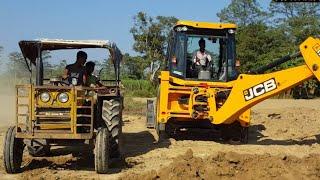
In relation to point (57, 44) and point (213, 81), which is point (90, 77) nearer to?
point (57, 44)

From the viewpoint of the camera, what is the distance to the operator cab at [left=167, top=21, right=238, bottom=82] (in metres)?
12.6

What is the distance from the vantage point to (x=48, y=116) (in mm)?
8750

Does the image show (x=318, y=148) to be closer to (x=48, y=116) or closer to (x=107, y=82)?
(x=107, y=82)

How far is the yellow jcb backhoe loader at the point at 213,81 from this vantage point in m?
10.5

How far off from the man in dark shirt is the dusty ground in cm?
138

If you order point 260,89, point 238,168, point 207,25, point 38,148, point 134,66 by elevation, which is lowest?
point 238,168

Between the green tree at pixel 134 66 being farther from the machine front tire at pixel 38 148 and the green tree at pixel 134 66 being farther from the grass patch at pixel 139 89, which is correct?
the machine front tire at pixel 38 148

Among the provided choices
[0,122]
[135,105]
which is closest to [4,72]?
[135,105]

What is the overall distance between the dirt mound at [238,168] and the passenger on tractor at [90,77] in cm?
252

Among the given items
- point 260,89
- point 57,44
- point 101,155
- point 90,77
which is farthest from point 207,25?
point 101,155

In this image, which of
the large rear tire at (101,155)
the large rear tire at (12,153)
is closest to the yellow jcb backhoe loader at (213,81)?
the large rear tire at (101,155)

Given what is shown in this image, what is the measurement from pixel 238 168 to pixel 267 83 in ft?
8.95

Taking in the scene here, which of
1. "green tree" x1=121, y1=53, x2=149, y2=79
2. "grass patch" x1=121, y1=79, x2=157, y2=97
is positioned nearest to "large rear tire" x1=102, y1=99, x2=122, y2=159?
"grass patch" x1=121, y1=79, x2=157, y2=97

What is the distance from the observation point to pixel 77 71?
1016 cm
